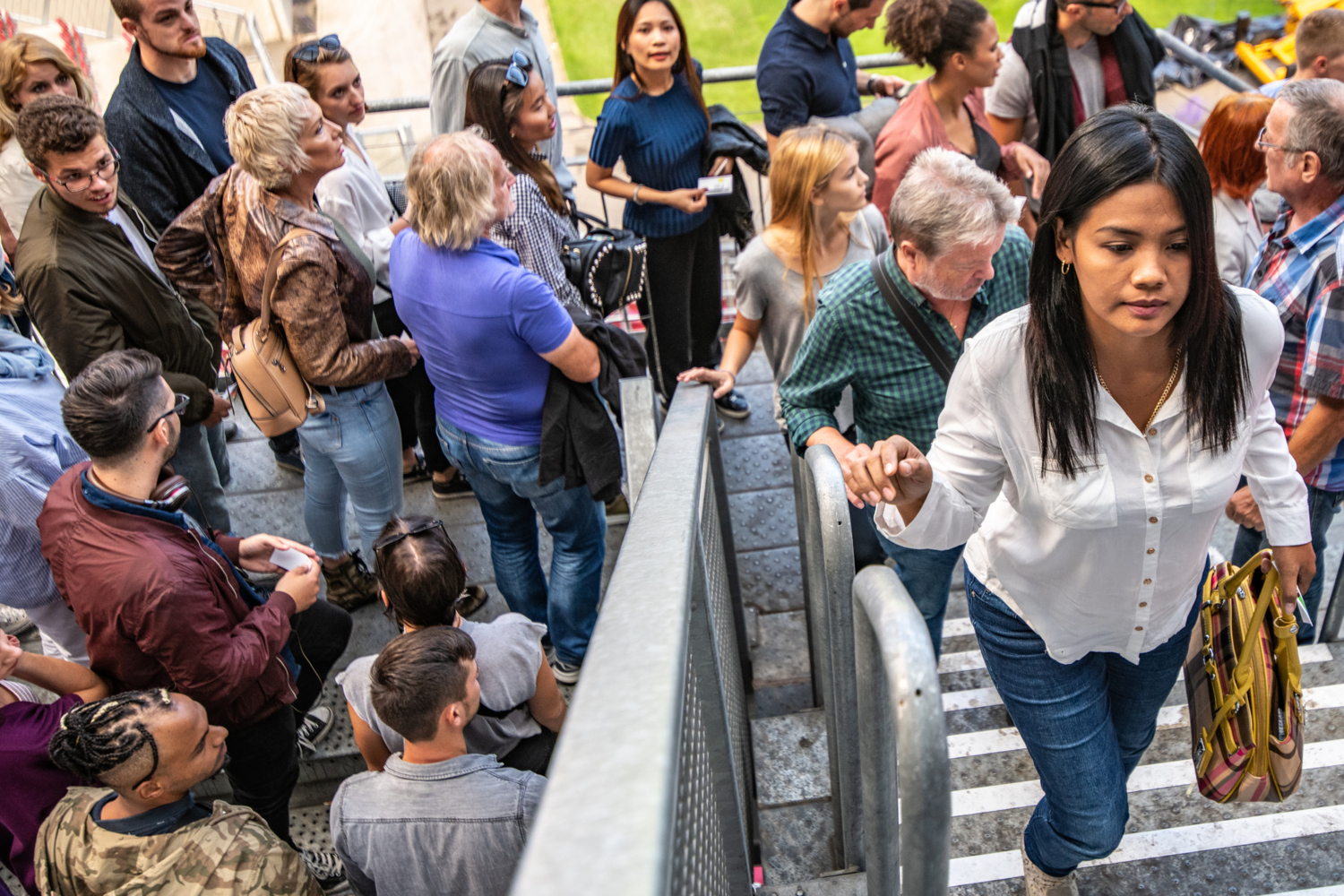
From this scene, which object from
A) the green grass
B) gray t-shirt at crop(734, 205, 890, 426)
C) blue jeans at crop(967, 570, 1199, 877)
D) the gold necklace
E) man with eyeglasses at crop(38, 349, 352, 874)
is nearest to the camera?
the gold necklace

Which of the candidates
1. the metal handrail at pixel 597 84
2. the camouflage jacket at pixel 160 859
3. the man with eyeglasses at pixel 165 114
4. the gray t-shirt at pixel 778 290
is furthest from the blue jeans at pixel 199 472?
the metal handrail at pixel 597 84

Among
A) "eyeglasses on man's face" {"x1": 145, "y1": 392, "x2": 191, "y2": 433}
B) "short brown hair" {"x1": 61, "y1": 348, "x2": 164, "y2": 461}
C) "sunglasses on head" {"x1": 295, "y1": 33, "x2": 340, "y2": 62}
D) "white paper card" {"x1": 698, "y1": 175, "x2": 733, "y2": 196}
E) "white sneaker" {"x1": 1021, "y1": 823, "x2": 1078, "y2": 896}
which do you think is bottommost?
"white sneaker" {"x1": 1021, "y1": 823, "x2": 1078, "y2": 896}

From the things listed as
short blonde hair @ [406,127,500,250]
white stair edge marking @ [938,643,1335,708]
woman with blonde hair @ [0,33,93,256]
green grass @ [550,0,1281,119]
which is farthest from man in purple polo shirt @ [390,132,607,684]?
green grass @ [550,0,1281,119]

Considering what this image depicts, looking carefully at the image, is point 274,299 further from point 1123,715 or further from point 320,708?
point 1123,715

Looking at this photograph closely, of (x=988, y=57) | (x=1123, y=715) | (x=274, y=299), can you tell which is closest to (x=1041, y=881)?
(x=1123, y=715)

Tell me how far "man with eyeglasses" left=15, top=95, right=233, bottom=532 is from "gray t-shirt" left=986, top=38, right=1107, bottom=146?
12.0ft

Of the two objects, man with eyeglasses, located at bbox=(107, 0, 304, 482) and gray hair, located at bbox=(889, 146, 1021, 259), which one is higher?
man with eyeglasses, located at bbox=(107, 0, 304, 482)

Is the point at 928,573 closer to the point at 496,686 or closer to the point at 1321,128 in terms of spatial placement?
the point at 496,686

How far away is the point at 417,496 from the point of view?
4.66m

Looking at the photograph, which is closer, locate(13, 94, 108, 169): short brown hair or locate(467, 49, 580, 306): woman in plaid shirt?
locate(13, 94, 108, 169): short brown hair

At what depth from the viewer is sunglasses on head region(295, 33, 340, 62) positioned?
3916mm

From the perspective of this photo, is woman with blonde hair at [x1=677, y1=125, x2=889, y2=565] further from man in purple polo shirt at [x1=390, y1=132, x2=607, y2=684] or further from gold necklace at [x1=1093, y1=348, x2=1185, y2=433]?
gold necklace at [x1=1093, y1=348, x2=1185, y2=433]

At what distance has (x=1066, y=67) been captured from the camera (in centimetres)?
443

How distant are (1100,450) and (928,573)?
1126 millimetres
